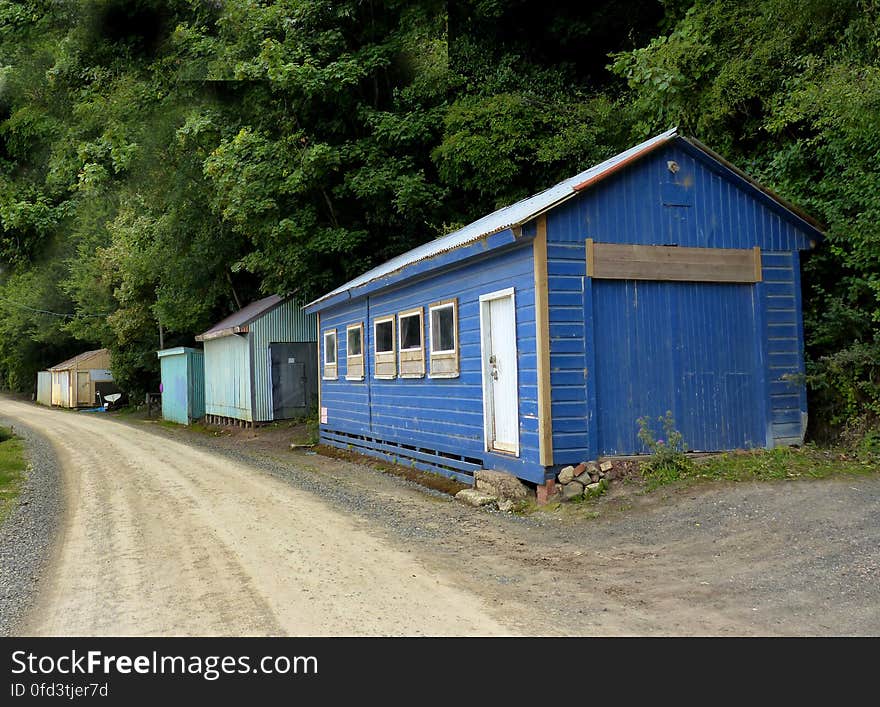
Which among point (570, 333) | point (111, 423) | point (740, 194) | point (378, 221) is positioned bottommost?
point (111, 423)

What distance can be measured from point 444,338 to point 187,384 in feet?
58.3

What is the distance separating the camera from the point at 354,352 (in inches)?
592

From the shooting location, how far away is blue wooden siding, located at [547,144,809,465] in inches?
343

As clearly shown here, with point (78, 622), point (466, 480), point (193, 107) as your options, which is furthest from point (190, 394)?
point (78, 622)

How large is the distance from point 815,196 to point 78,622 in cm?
979

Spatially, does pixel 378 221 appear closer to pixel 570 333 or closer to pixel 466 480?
pixel 466 480

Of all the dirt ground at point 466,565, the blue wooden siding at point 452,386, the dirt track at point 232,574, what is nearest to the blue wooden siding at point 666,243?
the blue wooden siding at point 452,386

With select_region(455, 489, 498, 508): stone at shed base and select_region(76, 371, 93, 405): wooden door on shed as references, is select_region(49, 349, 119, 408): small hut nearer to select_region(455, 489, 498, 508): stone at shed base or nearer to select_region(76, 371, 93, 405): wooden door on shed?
select_region(76, 371, 93, 405): wooden door on shed

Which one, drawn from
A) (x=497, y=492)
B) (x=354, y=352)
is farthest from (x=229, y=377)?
(x=497, y=492)

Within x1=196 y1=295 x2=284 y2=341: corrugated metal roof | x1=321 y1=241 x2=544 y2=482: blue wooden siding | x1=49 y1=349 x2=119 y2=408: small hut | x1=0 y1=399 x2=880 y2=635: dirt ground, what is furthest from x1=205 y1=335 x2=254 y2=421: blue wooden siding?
x1=49 y1=349 x2=119 y2=408: small hut

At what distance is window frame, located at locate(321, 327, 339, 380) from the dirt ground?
19.7 ft

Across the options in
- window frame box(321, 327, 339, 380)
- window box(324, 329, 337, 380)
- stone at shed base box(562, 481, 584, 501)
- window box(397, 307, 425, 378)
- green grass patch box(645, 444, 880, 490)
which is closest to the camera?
green grass patch box(645, 444, 880, 490)

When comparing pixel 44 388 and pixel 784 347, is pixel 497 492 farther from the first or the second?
pixel 44 388

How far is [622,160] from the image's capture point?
9.09 metres
